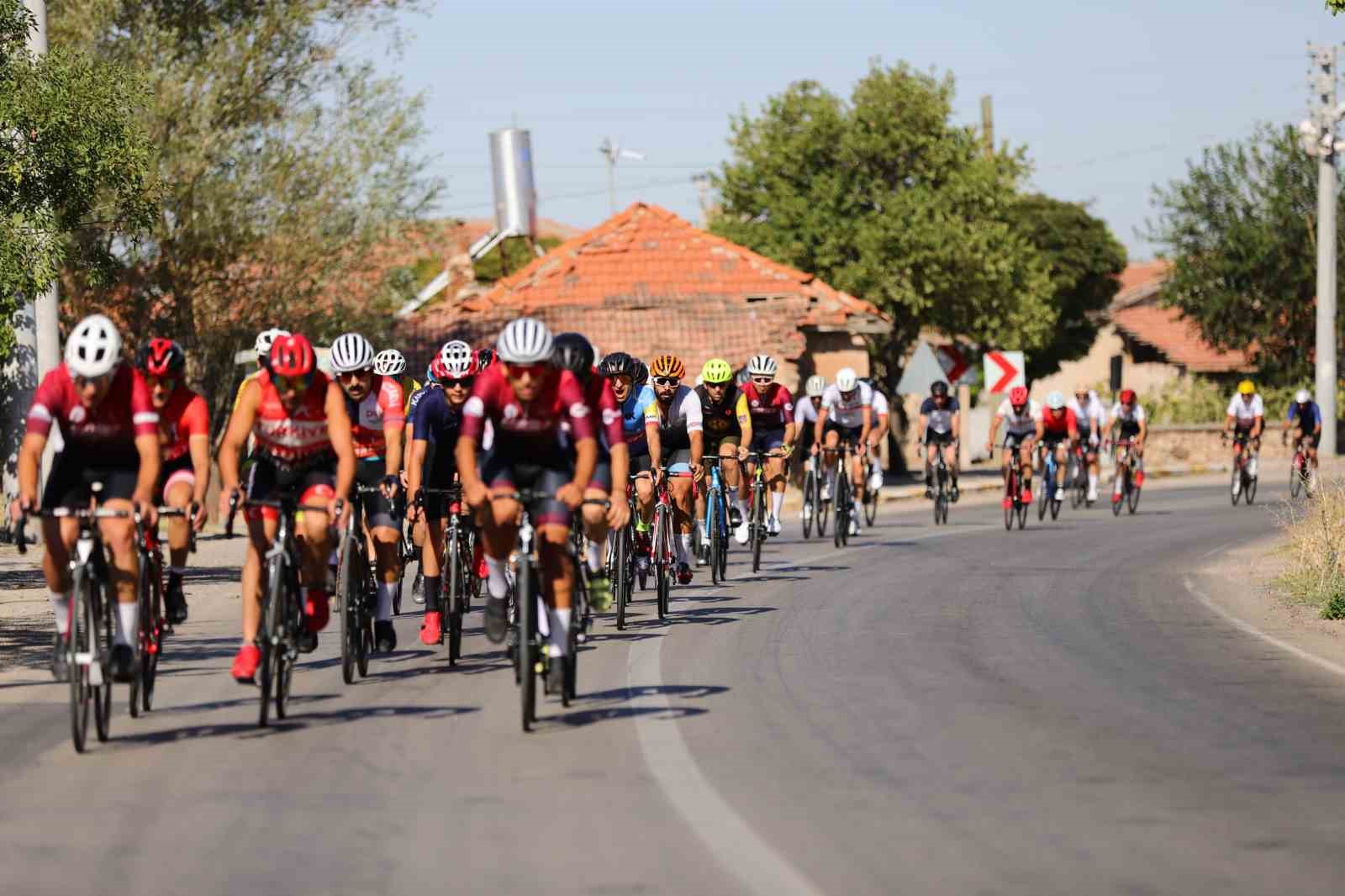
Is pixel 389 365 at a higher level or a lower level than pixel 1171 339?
lower

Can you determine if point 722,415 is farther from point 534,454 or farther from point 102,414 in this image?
point 102,414

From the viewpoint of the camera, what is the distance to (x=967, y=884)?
6691 millimetres

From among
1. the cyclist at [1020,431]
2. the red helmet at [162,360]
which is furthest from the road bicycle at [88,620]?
the cyclist at [1020,431]

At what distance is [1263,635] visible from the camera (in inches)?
595

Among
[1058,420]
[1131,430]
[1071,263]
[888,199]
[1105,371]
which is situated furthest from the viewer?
[1105,371]

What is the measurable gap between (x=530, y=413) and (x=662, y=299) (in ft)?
102

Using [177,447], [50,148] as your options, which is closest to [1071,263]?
[50,148]

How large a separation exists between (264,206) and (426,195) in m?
3.10

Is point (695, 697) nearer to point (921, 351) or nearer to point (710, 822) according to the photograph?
point (710, 822)

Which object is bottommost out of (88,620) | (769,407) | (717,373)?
(88,620)

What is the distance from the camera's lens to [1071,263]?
74.8 m

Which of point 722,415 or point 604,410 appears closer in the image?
point 604,410

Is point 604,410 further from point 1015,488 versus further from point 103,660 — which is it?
point 1015,488

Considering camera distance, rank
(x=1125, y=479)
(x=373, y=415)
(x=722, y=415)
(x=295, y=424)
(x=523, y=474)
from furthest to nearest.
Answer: (x=1125, y=479), (x=722, y=415), (x=373, y=415), (x=295, y=424), (x=523, y=474)
